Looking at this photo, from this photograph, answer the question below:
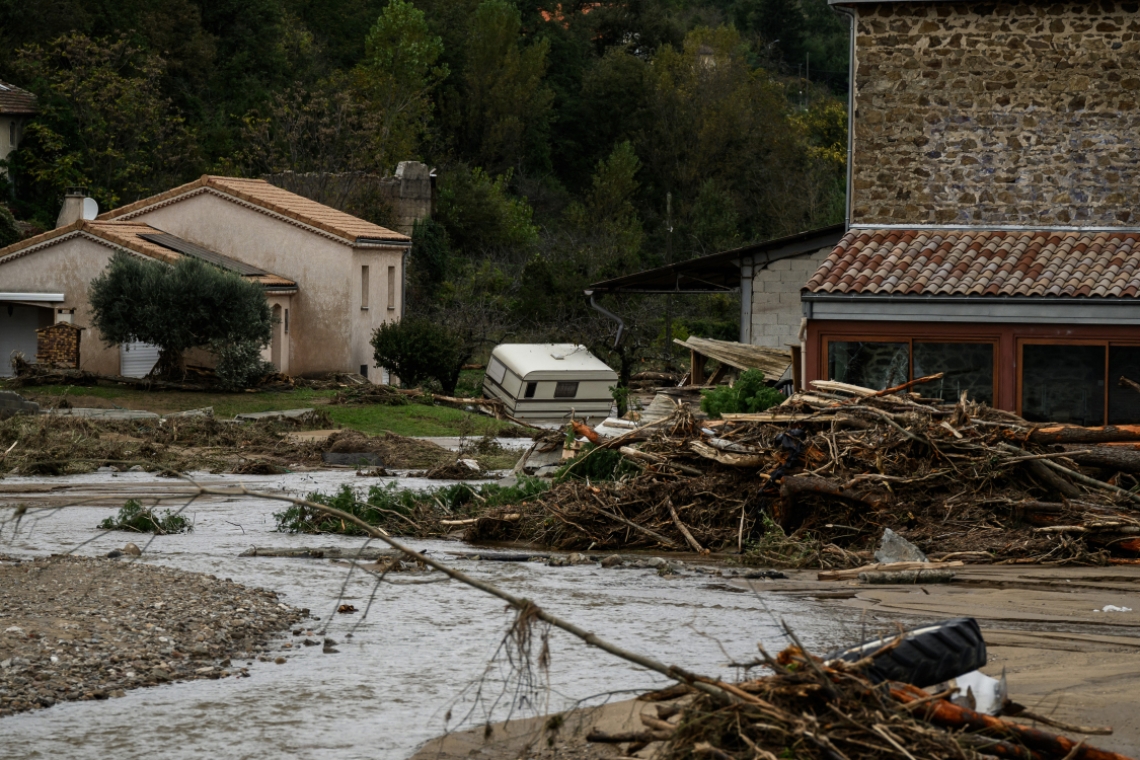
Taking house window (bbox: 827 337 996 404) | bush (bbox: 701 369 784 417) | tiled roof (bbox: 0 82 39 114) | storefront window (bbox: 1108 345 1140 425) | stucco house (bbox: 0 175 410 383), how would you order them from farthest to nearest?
→ tiled roof (bbox: 0 82 39 114)
stucco house (bbox: 0 175 410 383)
bush (bbox: 701 369 784 417)
house window (bbox: 827 337 996 404)
storefront window (bbox: 1108 345 1140 425)

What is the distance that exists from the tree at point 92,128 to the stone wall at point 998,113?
36.4 m

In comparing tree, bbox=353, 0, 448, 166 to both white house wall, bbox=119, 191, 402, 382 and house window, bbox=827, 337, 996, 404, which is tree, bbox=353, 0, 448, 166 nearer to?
white house wall, bbox=119, 191, 402, 382

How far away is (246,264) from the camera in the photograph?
43406 mm

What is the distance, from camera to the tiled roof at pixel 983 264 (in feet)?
72.9

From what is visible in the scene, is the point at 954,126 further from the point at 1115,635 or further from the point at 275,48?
the point at 275,48

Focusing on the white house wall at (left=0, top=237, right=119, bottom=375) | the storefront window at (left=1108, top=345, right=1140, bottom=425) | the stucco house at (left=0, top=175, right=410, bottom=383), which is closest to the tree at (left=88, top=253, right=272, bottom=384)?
the white house wall at (left=0, top=237, right=119, bottom=375)

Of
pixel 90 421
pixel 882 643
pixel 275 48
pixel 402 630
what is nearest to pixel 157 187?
pixel 275 48

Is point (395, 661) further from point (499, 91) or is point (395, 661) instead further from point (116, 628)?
point (499, 91)

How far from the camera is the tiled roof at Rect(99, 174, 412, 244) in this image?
42844mm

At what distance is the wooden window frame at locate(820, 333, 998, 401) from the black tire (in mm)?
13873

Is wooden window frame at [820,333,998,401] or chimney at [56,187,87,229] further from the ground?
chimney at [56,187,87,229]

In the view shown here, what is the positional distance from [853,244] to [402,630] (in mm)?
12624

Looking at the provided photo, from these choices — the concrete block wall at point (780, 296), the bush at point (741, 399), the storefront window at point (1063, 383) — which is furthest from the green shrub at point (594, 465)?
the concrete block wall at point (780, 296)

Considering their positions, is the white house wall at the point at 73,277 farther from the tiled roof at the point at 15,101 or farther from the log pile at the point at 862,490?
the log pile at the point at 862,490
